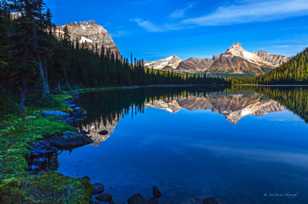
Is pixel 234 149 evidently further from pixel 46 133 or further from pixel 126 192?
pixel 46 133

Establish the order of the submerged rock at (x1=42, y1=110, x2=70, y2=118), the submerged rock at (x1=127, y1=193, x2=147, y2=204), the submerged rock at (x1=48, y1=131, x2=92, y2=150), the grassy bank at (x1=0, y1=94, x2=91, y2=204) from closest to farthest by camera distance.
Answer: the grassy bank at (x1=0, y1=94, x2=91, y2=204) < the submerged rock at (x1=127, y1=193, x2=147, y2=204) < the submerged rock at (x1=48, y1=131, x2=92, y2=150) < the submerged rock at (x1=42, y1=110, x2=70, y2=118)

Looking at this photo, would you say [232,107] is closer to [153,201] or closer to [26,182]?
[153,201]

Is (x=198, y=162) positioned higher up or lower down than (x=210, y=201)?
lower down

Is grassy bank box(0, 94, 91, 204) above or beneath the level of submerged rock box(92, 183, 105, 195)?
above

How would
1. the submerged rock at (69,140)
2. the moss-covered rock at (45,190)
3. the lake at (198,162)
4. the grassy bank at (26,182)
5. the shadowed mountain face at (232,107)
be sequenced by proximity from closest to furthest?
the moss-covered rock at (45,190)
the grassy bank at (26,182)
the lake at (198,162)
the submerged rock at (69,140)
the shadowed mountain face at (232,107)

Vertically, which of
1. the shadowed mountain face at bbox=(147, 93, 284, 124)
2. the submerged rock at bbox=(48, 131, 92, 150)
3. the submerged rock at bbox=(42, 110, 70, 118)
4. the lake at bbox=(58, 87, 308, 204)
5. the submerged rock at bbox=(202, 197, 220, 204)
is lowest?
the lake at bbox=(58, 87, 308, 204)

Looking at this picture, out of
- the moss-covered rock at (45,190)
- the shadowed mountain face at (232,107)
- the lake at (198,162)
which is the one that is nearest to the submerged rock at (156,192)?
the lake at (198,162)

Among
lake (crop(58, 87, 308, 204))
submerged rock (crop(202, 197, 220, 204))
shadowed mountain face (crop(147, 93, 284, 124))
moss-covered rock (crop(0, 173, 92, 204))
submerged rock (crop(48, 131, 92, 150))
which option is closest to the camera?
moss-covered rock (crop(0, 173, 92, 204))

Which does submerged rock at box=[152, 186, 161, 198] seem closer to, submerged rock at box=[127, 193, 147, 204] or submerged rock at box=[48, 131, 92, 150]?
submerged rock at box=[127, 193, 147, 204]

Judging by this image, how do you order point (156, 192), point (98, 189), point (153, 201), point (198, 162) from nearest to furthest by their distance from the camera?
point (153, 201) → point (156, 192) → point (98, 189) → point (198, 162)

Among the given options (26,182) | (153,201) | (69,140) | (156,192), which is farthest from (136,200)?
(69,140)

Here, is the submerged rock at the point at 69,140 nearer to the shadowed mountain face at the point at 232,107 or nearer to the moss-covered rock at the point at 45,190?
the moss-covered rock at the point at 45,190

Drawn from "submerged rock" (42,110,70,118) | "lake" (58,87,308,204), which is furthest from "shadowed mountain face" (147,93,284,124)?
"submerged rock" (42,110,70,118)

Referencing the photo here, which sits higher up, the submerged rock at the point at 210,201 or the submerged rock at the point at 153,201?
the submerged rock at the point at 210,201
